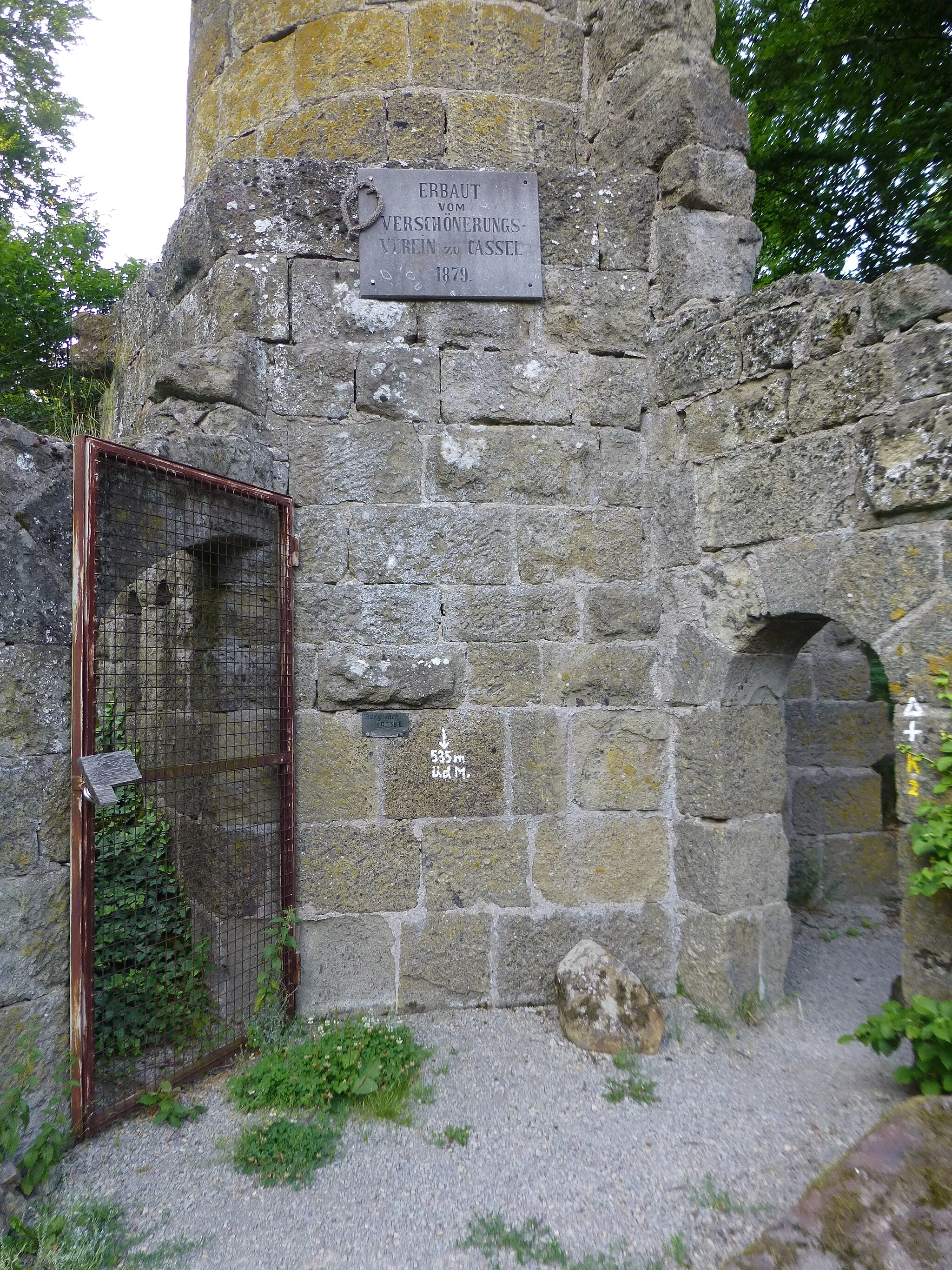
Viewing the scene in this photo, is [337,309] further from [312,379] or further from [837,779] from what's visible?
[837,779]

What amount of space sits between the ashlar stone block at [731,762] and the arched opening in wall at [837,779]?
1.60 meters

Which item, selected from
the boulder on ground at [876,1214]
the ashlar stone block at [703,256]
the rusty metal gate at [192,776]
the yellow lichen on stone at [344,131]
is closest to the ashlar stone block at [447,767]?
the rusty metal gate at [192,776]

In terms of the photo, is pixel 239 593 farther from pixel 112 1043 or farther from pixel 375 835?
pixel 112 1043

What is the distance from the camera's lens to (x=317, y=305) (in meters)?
3.60

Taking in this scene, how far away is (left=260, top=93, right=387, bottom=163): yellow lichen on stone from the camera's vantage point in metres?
3.78

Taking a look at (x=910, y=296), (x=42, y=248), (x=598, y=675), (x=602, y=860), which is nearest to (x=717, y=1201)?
(x=602, y=860)

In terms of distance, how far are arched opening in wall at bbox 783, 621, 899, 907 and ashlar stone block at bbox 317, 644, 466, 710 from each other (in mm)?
2559

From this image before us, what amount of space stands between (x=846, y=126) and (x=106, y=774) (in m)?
9.31

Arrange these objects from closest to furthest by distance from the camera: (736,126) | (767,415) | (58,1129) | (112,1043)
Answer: (58,1129), (112,1043), (767,415), (736,126)

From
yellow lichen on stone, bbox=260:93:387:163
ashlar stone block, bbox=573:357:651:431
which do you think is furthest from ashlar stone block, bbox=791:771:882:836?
yellow lichen on stone, bbox=260:93:387:163

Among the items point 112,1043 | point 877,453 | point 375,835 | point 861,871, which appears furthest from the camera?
point 861,871

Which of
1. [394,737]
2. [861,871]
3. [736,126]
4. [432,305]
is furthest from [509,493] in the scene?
[861,871]

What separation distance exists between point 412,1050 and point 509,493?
2.29 metres

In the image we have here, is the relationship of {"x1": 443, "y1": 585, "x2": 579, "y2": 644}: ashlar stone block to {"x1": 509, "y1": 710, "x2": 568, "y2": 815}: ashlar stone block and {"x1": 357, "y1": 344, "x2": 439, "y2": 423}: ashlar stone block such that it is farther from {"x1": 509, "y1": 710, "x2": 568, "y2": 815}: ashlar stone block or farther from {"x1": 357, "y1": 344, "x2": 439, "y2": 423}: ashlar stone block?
{"x1": 357, "y1": 344, "x2": 439, "y2": 423}: ashlar stone block
